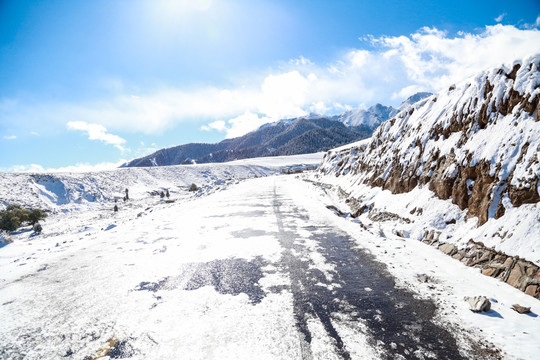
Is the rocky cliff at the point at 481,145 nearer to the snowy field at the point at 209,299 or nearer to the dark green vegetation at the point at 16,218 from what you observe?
the snowy field at the point at 209,299

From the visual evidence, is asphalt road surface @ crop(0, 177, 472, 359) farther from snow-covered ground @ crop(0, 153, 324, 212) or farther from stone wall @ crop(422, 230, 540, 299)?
snow-covered ground @ crop(0, 153, 324, 212)

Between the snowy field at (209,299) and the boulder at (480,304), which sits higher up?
the snowy field at (209,299)

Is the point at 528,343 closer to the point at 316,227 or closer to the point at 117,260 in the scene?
the point at 316,227

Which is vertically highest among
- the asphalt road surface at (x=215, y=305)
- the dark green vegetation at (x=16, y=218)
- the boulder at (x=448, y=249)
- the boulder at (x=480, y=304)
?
the dark green vegetation at (x=16, y=218)

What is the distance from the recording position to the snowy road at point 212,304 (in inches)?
135

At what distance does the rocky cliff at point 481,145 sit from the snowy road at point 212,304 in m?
3.72

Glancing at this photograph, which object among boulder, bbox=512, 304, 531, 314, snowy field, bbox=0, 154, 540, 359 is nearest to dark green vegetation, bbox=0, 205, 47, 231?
snowy field, bbox=0, 154, 540, 359

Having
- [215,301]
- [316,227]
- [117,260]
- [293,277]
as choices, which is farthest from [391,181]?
[117,260]

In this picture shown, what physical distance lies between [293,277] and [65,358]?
390 cm

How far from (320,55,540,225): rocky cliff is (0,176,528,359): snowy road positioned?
3.72m

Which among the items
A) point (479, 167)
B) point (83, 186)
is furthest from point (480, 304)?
point (83, 186)

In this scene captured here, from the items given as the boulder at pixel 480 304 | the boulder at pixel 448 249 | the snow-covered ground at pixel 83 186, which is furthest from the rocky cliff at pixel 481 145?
the snow-covered ground at pixel 83 186

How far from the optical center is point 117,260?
6.76 meters

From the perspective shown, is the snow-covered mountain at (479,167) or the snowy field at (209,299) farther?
the snow-covered mountain at (479,167)
